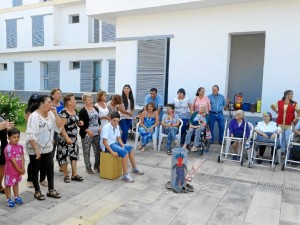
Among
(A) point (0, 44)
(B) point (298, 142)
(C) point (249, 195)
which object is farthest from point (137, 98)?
(A) point (0, 44)

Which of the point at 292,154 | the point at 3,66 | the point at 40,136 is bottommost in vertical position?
the point at 292,154

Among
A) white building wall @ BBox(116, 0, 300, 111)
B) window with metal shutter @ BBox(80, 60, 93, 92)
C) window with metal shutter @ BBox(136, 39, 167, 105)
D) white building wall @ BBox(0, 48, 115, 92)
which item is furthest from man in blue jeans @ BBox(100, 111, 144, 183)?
window with metal shutter @ BBox(80, 60, 93, 92)

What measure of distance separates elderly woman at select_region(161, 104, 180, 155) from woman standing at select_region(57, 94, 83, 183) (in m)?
2.85

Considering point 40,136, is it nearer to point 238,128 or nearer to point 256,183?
point 256,183

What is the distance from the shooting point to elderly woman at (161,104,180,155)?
7.52 m

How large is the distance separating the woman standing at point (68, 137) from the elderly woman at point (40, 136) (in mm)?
521

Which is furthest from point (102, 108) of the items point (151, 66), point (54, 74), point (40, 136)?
point (54, 74)

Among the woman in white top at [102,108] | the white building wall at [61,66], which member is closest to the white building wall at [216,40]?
the woman in white top at [102,108]

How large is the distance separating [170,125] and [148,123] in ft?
1.92

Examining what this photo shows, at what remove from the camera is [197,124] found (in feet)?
24.3

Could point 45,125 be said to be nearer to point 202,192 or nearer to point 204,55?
point 202,192

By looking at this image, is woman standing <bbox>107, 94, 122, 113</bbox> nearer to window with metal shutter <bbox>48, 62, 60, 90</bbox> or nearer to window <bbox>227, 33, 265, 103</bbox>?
window <bbox>227, 33, 265, 103</bbox>

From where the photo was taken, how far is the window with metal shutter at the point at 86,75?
1772cm

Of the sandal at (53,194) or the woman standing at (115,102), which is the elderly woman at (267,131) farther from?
the sandal at (53,194)
